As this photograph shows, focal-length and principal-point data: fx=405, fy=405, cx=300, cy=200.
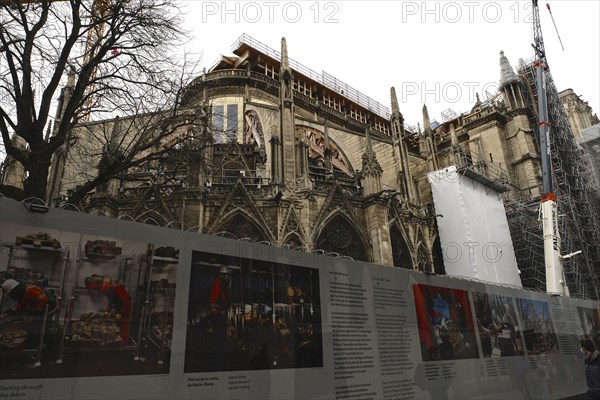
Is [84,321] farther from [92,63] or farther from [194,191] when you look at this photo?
[194,191]

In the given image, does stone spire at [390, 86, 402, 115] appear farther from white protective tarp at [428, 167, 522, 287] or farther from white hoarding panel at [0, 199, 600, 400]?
white hoarding panel at [0, 199, 600, 400]

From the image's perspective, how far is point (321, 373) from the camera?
4293 millimetres

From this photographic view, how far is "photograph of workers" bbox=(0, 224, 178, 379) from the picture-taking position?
2949mm

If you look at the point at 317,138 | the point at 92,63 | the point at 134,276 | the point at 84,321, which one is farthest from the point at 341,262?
the point at 317,138

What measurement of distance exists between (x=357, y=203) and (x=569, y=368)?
9740 mm

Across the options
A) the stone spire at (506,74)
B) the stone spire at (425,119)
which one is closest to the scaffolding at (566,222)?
the stone spire at (506,74)

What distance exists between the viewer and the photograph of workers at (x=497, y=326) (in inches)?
258

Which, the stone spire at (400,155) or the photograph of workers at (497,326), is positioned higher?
the stone spire at (400,155)

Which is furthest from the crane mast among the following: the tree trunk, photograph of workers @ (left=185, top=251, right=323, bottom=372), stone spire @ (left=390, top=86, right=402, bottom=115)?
the tree trunk

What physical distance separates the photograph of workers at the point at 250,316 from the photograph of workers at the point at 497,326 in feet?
11.4

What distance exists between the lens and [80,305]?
321cm

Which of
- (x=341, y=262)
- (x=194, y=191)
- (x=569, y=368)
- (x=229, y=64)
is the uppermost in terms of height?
(x=229, y=64)

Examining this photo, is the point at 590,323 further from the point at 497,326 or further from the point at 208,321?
the point at 208,321

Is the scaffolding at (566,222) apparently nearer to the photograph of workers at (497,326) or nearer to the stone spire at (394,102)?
the stone spire at (394,102)
